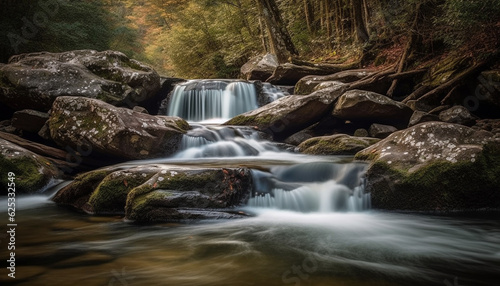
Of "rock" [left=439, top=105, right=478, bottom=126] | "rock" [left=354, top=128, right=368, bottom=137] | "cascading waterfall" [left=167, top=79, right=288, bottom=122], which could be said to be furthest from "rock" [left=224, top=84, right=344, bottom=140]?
"cascading waterfall" [left=167, top=79, right=288, bottom=122]

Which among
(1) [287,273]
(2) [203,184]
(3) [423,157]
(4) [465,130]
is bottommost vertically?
(1) [287,273]

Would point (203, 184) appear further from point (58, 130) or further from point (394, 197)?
point (58, 130)

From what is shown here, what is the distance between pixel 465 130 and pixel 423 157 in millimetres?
962

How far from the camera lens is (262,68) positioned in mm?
14875

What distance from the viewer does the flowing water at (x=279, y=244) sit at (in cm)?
281

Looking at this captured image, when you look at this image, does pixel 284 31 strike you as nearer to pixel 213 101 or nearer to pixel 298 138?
pixel 213 101

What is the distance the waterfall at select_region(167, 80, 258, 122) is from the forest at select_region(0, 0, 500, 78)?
2.43 m

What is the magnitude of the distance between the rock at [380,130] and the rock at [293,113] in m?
1.26

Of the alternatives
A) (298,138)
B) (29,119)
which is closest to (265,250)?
(298,138)

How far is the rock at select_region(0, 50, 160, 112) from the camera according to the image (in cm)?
921

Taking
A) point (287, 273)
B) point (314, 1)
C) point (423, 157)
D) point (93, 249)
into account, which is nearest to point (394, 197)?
point (423, 157)

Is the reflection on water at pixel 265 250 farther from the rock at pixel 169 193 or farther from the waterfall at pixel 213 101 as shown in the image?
the waterfall at pixel 213 101

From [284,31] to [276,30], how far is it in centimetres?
45

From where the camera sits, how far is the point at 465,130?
5.33 metres
